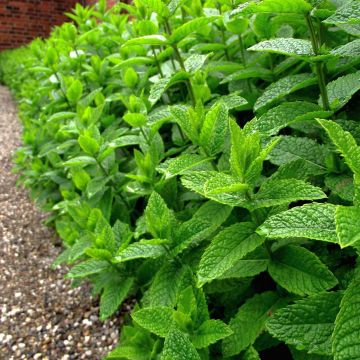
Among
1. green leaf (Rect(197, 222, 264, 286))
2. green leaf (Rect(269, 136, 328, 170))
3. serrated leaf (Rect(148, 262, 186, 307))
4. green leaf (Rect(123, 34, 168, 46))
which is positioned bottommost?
serrated leaf (Rect(148, 262, 186, 307))

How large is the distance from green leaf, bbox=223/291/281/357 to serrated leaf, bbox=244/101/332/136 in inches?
18.9

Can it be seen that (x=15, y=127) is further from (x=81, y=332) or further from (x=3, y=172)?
(x=81, y=332)

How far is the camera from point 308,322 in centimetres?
95

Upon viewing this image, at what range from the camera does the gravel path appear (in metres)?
2.19

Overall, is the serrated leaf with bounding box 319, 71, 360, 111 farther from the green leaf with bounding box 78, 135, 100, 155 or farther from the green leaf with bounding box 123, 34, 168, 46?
the green leaf with bounding box 78, 135, 100, 155

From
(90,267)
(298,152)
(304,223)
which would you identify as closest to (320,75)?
(298,152)

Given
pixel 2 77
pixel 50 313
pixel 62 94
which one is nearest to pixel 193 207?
pixel 50 313

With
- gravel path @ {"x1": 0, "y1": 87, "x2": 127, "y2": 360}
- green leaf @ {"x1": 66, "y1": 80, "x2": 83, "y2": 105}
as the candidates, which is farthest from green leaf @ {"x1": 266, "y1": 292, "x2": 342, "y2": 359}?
green leaf @ {"x1": 66, "y1": 80, "x2": 83, "y2": 105}

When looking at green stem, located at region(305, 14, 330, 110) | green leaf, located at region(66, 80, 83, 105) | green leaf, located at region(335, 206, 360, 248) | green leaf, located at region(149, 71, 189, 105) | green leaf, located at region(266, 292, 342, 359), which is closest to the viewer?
green leaf, located at region(335, 206, 360, 248)

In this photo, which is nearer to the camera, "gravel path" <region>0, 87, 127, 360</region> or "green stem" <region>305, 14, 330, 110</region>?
"green stem" <region>305, 14, 330, 110</region>

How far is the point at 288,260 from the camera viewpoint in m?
1.18

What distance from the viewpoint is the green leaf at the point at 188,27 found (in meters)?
1.50

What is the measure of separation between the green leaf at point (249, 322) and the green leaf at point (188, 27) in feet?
3.03

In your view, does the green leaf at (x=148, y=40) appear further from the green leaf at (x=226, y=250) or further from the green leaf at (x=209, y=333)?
→ the green leaf at (x=209, y=333)
